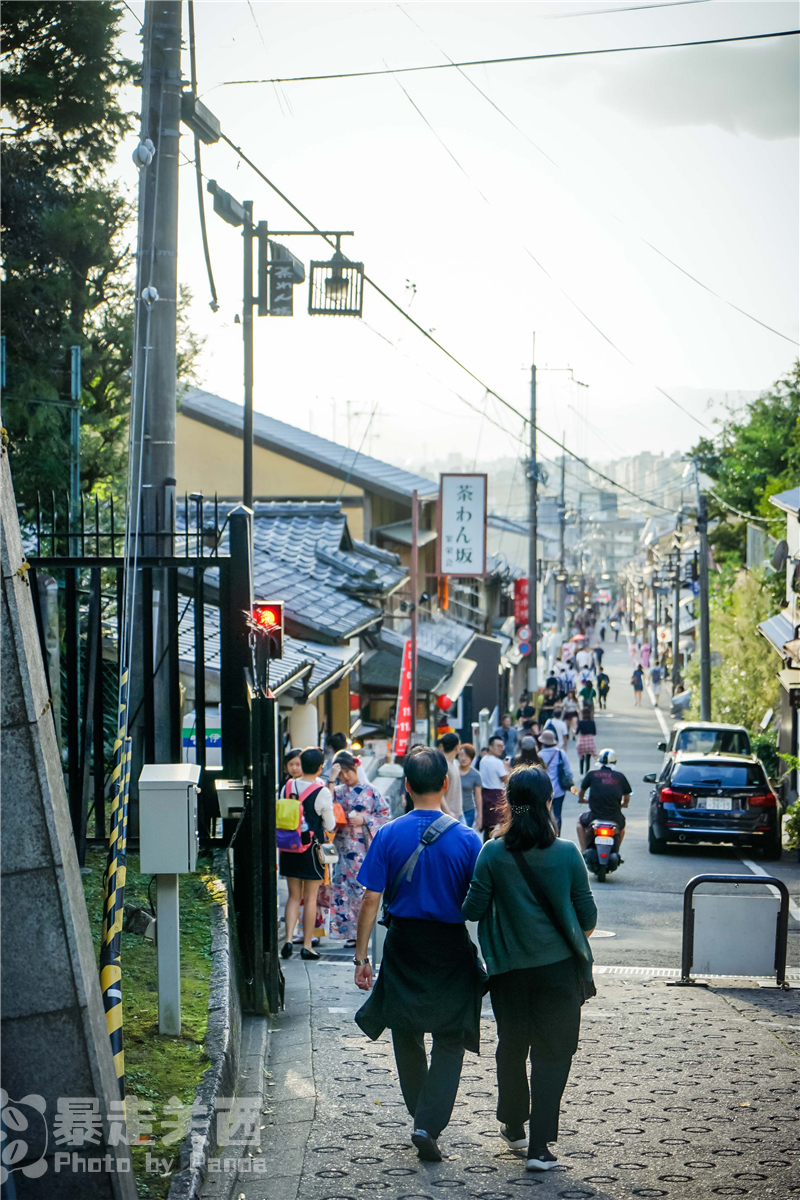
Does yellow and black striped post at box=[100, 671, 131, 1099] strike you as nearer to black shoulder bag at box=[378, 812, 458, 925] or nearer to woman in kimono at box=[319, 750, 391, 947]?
black shoulder bag at box=[378, 812, 458, 925]

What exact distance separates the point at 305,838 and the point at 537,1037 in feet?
15.0

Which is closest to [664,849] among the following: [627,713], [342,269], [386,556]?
[386,556]

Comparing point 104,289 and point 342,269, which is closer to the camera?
point 104,289

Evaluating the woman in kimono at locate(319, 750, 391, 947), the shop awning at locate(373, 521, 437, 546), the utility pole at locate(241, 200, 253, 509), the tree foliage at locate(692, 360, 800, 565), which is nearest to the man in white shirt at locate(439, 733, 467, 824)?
the woman in kimono at locate(319, 750, 391, 947)

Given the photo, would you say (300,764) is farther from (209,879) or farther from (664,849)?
(664,849)

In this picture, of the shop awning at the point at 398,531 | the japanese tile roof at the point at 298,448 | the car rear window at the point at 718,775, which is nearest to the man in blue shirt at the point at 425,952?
the car rear window at the point at 718,775

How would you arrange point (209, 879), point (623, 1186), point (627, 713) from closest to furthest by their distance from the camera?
point (623, 1186)
point (209, 879)
point (627, 713)

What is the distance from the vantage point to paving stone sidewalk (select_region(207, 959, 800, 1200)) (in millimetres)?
4547

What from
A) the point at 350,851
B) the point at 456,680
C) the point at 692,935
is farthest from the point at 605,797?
the point at 456,680

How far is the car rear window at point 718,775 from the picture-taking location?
17.9 meters

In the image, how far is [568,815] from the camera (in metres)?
Result: 24.1

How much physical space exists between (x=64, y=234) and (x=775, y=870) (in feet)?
41.0

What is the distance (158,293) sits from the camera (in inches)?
339

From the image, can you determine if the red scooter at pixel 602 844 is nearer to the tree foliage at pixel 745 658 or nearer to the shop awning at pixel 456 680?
the shop awning at pixel 456 680
